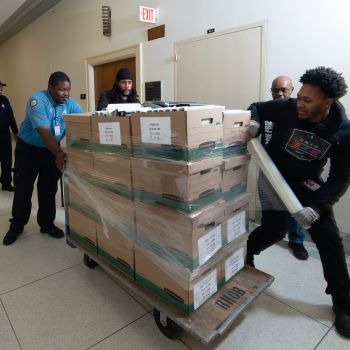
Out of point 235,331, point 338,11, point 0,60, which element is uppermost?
point 0,60

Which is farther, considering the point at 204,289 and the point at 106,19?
the point at 106,19

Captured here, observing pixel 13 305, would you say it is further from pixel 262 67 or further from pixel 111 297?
pixel 262 67

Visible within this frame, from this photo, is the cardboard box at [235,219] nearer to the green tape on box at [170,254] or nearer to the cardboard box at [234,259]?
the cardboard box at [234,259]

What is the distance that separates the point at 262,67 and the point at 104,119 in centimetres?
175

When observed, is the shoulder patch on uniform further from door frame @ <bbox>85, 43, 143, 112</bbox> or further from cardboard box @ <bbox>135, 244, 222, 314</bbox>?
door frame @ <bbox>85, 43, 143, 112</bbox>

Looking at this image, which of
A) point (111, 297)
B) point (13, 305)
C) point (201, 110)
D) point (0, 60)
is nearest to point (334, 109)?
point (201, 110)

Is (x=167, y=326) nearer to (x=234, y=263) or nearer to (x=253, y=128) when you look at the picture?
(x=234, y=263)

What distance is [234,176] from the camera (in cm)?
148

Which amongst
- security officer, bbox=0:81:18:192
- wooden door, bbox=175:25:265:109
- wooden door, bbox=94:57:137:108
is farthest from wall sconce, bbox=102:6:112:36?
security officer, bbox=0:81:18:192

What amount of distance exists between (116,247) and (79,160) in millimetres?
571

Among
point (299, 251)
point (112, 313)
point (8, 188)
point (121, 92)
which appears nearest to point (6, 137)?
point (8, 188)

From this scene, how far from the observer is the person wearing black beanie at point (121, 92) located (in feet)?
8.38

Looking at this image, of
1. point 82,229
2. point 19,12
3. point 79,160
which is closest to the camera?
point 79,160

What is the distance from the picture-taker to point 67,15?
4977 mm
